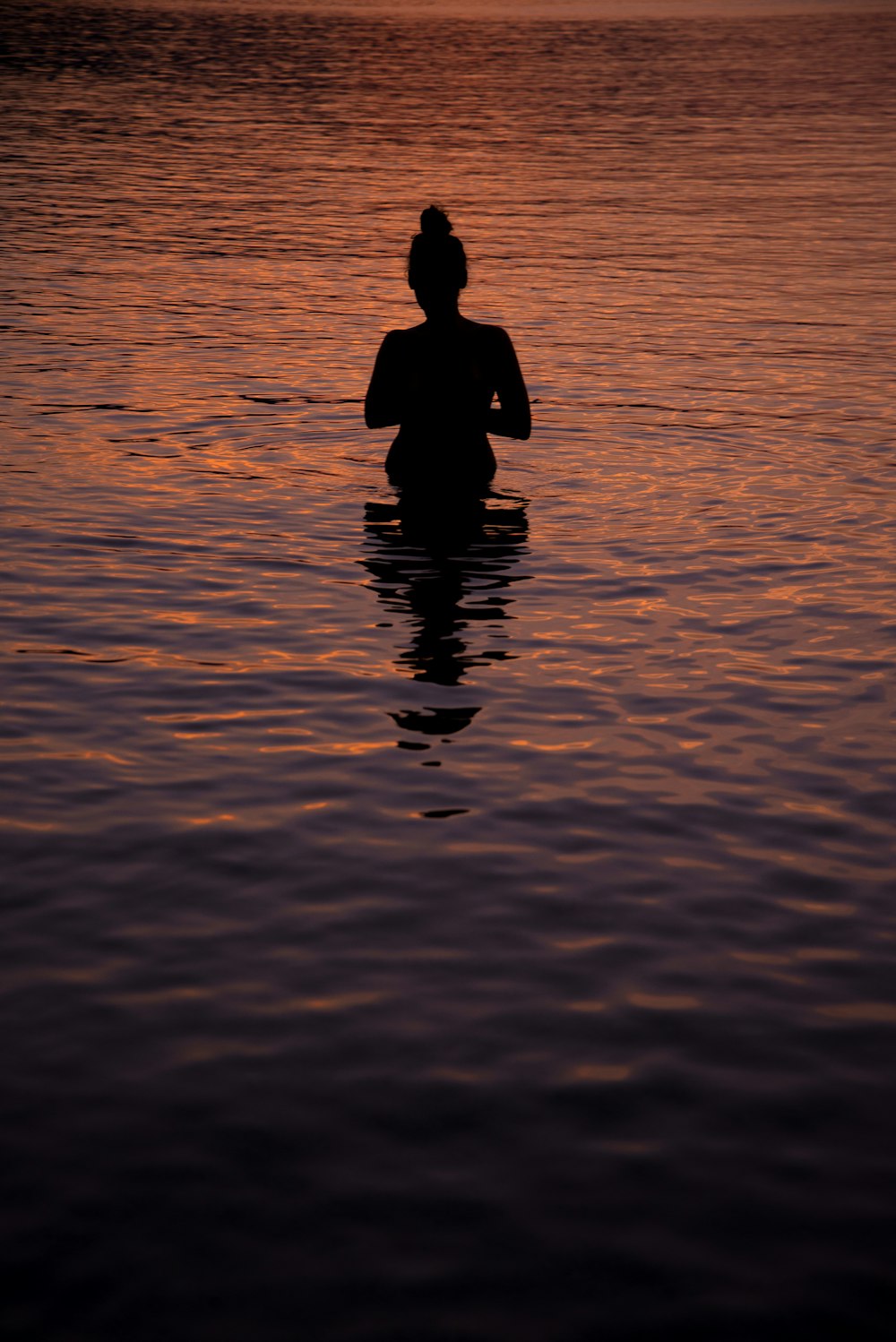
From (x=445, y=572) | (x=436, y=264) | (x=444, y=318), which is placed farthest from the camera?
(x=444, y=318)

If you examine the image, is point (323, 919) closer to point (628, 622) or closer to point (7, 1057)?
point (7, 1057)

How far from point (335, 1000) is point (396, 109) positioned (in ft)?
157

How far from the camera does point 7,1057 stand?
5.74m

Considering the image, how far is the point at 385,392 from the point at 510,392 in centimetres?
95

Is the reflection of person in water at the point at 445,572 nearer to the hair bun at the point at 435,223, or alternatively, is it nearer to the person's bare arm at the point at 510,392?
the person's bare arm at the point at 510,392

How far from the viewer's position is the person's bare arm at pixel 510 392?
505 inches

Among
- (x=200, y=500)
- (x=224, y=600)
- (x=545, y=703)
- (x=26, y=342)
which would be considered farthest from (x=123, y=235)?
(x=545, y=703)

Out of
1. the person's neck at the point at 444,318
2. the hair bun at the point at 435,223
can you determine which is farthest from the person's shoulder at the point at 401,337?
the hair bun at the point at 435,223

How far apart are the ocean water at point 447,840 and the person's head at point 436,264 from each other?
1672mm

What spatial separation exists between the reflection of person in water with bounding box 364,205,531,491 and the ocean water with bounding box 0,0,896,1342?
52 centimetres

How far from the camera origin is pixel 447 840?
746cm

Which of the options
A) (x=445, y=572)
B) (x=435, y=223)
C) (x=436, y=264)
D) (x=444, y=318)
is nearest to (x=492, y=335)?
(x=444, y=318)

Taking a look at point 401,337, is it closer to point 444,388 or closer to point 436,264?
point 444,388

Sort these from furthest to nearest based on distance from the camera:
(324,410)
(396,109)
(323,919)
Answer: (396,109) → (324,410) → (323,919)
